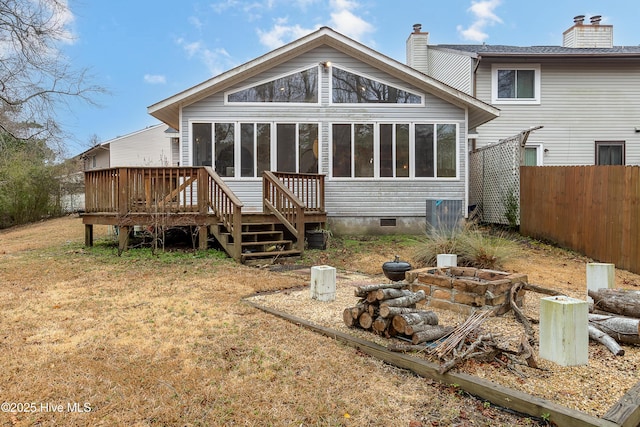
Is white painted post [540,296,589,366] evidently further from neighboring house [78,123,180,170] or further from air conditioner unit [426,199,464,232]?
neighboring house [78,123,180,170]

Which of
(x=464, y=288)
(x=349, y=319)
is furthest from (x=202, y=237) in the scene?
(x=464, y=288)

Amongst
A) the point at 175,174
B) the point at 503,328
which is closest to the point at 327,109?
the point at 175,174

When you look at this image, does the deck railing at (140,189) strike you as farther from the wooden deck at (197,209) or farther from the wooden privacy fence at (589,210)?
the wooden privacy fence at (589,210)

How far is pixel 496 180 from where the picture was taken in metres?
11.1

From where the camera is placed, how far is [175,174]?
7.71 metres

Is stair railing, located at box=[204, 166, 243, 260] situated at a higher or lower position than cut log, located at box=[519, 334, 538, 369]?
higher

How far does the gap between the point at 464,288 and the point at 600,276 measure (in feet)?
5.19

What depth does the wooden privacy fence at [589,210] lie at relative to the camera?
6844mm

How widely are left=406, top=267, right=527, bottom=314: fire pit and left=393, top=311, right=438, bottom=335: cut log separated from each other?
2.46ft

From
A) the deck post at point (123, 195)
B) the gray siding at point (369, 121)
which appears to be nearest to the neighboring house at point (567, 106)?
the gray siding at point (369, 121)

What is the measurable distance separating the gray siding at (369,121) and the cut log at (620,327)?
678 cm

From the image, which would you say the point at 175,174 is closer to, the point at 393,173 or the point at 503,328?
the point at 393,173

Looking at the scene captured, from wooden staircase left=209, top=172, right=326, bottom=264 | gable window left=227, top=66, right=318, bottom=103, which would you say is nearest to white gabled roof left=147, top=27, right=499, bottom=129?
gable window left=227, top=66, right=318, bottom=103

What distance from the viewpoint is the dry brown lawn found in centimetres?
234
